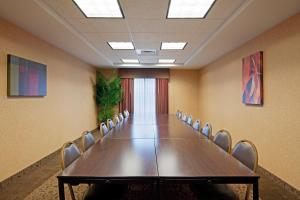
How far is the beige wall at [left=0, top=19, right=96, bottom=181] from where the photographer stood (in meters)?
3.02

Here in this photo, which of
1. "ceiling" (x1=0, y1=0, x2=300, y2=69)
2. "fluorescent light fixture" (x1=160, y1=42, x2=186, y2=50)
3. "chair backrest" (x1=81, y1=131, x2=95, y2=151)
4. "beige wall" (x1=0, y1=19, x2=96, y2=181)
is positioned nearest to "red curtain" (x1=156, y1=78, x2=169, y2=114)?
"beige wall" (x1=0, y1=19, x2=96, y2=181)

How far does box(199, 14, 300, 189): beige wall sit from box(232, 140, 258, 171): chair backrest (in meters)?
1.19

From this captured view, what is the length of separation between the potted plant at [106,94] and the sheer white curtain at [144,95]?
0.76 metres

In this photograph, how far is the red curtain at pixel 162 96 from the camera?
8422 mm

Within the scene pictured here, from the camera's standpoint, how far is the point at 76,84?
19.6 feet

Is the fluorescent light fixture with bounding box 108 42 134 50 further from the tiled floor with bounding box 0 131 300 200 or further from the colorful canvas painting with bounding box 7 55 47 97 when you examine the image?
the tiled floor with bounding box 0 131 300 200

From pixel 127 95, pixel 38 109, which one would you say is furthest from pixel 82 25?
pixel 127 95

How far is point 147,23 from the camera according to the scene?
3139 mm

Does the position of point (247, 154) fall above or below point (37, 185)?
above

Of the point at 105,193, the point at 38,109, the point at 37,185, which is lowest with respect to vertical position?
the point at 37,185

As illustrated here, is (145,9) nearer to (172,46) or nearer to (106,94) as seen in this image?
(172,46)

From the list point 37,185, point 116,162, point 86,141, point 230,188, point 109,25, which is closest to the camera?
point 116,162

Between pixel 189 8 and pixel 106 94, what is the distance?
551 centimetres

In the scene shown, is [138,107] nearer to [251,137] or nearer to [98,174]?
[251,137]
